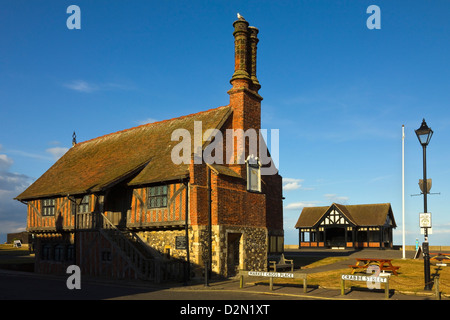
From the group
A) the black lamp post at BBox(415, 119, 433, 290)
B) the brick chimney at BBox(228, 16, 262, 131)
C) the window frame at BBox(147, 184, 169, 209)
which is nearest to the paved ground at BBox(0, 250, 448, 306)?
the black lamp post at BBox(415, 119, 433, 290)

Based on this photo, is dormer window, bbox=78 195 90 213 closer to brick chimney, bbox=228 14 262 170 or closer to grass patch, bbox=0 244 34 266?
grass patch, bbox=0 244 34 266

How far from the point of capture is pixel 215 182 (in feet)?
71.8

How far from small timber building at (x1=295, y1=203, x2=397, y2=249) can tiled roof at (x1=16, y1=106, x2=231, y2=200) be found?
29926mm

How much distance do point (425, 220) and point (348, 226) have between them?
36973 millimetres

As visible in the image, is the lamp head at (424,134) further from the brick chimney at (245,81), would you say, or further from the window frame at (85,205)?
the window frame at (85,205)

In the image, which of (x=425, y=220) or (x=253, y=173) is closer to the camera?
(x=425, y=220)

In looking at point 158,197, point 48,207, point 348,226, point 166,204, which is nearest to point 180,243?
point 166,204

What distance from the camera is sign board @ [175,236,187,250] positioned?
21359 mm

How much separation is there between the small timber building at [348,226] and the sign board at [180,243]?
110 feet

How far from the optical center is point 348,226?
2025 inches

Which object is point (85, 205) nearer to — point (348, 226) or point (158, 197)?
point (158, 197)

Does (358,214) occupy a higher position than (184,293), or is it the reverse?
(358,214)
